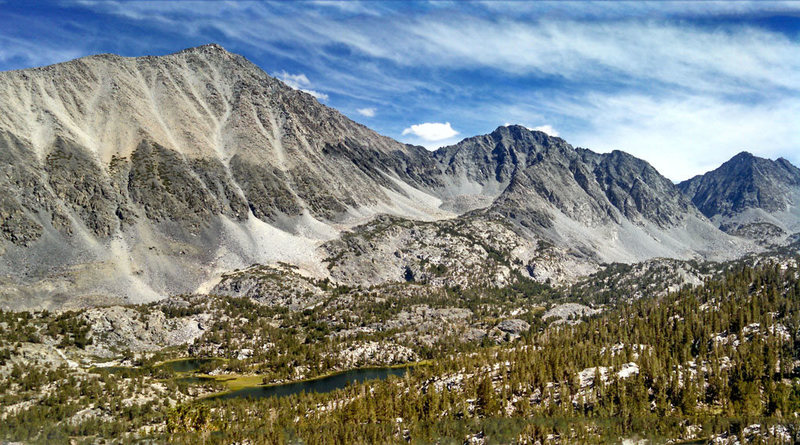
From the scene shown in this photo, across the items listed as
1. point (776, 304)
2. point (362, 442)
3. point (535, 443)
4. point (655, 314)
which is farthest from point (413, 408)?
point (776, 304)

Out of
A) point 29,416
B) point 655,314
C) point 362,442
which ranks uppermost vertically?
point 655,314

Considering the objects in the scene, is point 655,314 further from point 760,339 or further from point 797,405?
point 797,405

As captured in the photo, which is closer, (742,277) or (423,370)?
(423,370)

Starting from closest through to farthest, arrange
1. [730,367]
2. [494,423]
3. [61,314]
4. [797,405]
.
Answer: [797,405], [494,423], [730,367], [61,314]

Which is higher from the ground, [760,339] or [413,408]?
[760,339]

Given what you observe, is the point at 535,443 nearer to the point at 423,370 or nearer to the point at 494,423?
the point at 494,423

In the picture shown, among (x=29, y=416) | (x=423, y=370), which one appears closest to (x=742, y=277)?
(x=423, y=370)

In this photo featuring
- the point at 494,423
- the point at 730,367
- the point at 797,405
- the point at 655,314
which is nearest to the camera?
the point at 797,405
